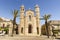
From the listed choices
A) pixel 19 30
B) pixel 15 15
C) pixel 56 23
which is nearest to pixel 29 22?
pixel 19 30

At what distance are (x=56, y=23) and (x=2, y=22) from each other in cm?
2811

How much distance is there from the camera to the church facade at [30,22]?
44438 millimetres

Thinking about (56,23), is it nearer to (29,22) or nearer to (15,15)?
(29,22)

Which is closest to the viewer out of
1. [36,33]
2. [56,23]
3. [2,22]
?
[36,33]

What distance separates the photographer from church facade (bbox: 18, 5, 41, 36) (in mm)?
44438

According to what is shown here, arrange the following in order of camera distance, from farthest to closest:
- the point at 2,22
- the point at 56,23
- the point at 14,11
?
the point at 2,22
the point at 56,23
the point at 14,11

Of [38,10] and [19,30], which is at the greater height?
[38,10]

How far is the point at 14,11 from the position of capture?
37.1m

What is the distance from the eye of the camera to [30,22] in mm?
44844

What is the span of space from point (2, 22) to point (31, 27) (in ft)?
76.5

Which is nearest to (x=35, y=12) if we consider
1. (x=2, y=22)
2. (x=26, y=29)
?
(x=26, y=29)

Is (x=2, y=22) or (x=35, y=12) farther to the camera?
(x=2, y=22)

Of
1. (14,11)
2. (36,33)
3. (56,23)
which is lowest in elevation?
(36,33)

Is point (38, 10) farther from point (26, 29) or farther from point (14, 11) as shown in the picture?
point (14, 11)
